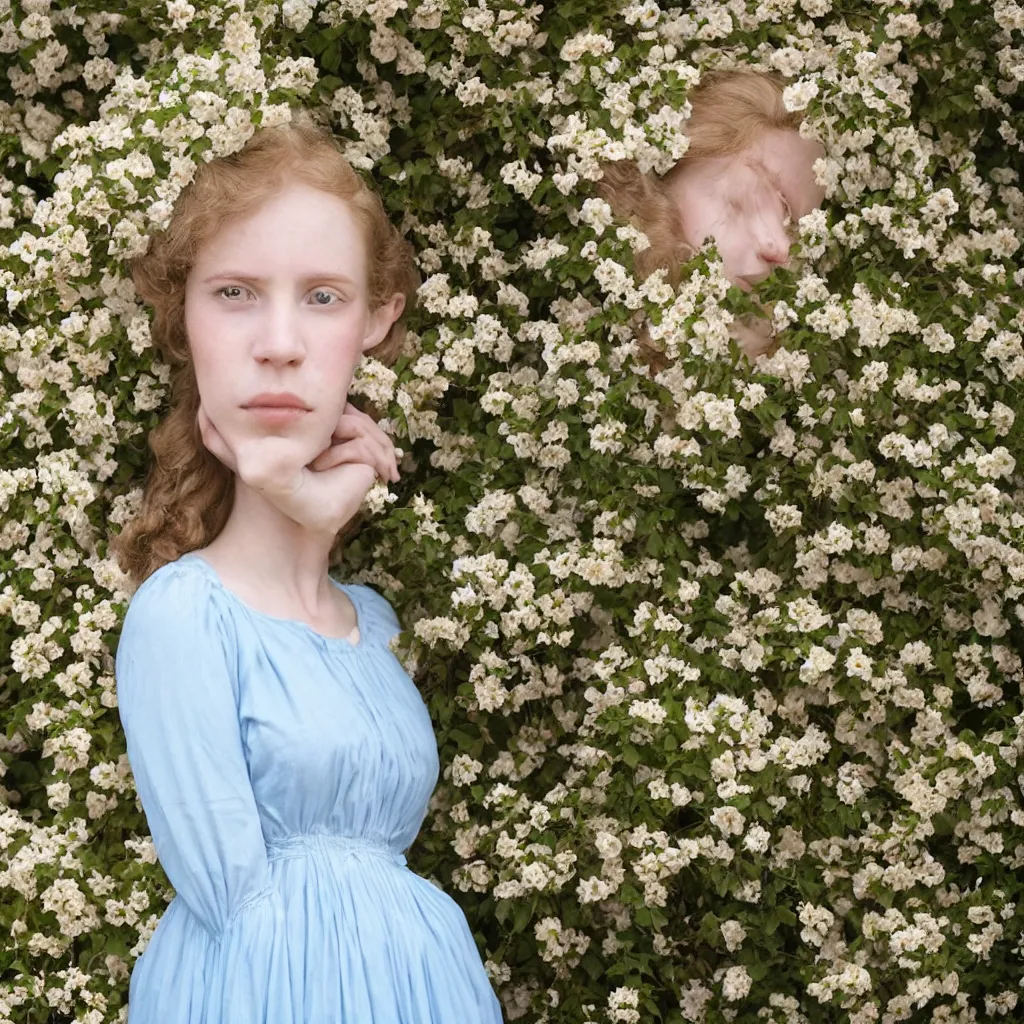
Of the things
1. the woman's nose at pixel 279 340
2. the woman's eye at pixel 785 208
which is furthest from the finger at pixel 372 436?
the woman's eye at pixel 785 208

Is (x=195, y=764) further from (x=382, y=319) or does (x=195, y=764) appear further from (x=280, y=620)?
(x=382, y=319)

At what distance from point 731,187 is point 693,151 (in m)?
0.12

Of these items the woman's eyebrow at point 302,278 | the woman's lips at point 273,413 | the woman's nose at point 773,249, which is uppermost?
the woman's nose at point 773,249

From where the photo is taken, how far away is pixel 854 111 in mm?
3693

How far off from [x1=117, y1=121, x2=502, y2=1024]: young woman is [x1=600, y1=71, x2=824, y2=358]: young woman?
0.57 m

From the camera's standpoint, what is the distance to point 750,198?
12.3 ft

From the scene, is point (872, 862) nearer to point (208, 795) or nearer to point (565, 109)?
point (208, 795)

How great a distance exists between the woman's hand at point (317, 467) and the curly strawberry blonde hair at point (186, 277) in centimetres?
11

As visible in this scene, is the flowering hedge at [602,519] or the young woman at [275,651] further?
the flowering hedge at [602,519]

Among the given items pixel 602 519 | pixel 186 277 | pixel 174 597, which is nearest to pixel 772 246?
pixel 602 519

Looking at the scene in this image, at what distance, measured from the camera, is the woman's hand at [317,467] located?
3.22 m

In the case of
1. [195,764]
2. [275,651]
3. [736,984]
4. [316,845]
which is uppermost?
[275,651]

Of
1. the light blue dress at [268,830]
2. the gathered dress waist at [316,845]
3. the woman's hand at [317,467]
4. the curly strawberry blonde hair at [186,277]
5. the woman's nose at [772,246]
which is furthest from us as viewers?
the woman's nose at [772,246]

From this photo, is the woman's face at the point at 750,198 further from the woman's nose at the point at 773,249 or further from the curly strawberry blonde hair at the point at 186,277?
the curly strawberry blonde hair at the point at 186,277
